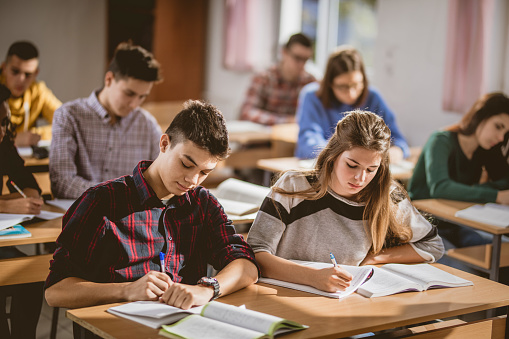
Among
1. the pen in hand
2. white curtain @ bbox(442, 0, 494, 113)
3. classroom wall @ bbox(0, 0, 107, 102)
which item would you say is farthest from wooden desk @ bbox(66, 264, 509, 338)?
classroom wall @ bbox(0, 0, 107, 102)

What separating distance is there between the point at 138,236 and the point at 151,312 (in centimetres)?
31

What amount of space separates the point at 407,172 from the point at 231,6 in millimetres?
4167

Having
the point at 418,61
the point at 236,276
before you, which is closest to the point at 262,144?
the point at 418,61

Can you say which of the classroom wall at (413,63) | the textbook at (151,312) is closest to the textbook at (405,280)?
the textbook at (151,312)

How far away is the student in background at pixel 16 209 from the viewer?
234 centimetres

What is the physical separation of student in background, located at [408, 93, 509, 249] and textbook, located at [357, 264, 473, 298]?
3.67 ft

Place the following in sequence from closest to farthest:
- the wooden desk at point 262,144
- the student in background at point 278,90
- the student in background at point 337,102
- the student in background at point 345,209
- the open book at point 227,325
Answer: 1. the open book at point 227,325
2. the student in background at point 345,209
3. the student in background at point 337,102
4. the wooden desk at point 262,144
5. the student in background at point 278,90

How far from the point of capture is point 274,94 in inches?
226

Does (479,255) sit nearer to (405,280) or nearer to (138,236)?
(405,280)

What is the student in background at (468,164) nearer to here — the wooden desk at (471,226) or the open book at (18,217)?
the wooden desk at (471,226)

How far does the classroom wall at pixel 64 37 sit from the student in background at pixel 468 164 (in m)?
4.82

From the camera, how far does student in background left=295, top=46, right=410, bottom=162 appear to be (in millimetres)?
3982

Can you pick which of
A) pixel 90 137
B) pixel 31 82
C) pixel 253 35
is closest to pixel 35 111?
pixel 31 82

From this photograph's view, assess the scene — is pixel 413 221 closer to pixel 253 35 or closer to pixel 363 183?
pixel 363 183
